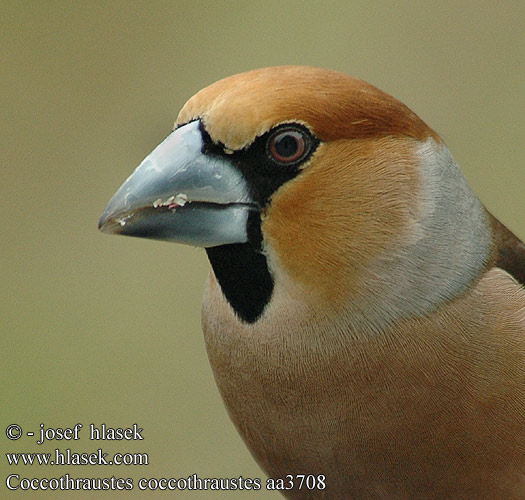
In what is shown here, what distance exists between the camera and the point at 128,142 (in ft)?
13.6

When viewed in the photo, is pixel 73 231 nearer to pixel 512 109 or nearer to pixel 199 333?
pixel 199 333

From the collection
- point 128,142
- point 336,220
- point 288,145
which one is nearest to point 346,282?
point 336,220

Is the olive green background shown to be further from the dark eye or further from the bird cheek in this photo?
the dark eye

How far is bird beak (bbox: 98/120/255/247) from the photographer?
5.82 ft

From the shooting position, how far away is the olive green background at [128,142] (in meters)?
4.15

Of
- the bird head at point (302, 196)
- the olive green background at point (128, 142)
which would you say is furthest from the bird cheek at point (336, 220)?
the olive green background at point (128, 142)

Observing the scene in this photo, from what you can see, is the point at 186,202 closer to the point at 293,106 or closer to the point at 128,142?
the point at 293,106

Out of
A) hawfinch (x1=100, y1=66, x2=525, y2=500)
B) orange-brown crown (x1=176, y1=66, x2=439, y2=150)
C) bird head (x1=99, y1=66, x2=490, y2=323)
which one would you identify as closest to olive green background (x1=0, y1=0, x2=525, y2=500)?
hawfinch (x1=100, y1=66, x2=525, y2=500)

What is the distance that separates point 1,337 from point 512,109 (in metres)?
2.87

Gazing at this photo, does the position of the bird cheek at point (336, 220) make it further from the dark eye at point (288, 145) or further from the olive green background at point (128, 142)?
the olive green background at point (128, 142)

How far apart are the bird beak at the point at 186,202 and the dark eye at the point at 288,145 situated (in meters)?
0.08

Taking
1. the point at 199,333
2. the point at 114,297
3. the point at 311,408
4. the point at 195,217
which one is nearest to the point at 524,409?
the point at 311,408

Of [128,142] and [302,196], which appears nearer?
[302,196]

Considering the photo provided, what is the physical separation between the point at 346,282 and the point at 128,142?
2505mm
